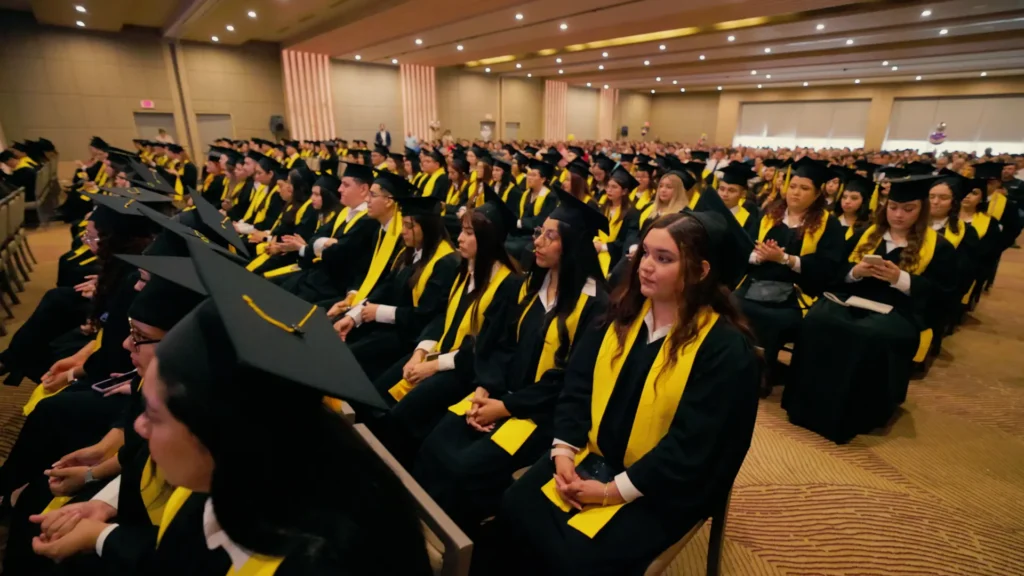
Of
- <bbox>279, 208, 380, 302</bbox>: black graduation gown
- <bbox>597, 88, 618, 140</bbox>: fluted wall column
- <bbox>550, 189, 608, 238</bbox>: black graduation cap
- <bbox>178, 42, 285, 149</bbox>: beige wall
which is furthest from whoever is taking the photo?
<bbox>597, 88, 618, 140</bbox>: fluted wall column

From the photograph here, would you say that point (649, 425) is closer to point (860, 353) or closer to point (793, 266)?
point (860, 353)

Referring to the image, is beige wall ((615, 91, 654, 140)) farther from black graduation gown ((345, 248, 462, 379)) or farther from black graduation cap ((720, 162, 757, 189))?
black graduation gown ((345, 248, 462, 379))

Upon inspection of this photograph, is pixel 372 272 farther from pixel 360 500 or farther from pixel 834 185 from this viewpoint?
pixel 834 185

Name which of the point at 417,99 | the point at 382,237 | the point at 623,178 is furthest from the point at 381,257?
the point at 417,99

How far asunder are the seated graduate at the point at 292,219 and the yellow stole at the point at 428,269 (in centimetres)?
247

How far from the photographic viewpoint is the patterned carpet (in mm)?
2320

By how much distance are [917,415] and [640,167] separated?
4139 mm

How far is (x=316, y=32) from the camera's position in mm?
14422

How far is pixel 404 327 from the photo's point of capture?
336cm

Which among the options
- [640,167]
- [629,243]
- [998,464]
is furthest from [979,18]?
[998,464]

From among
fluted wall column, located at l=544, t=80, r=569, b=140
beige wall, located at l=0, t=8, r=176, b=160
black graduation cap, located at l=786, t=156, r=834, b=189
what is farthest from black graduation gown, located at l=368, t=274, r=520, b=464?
fluted wall column, located at l=544, t=80, r=569, b=140

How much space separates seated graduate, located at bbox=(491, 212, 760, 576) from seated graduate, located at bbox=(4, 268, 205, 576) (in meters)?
1.17

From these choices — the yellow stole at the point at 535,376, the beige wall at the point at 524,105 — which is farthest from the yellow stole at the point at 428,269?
the beige wall at the point at 524,105

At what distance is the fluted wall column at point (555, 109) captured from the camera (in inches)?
1040
